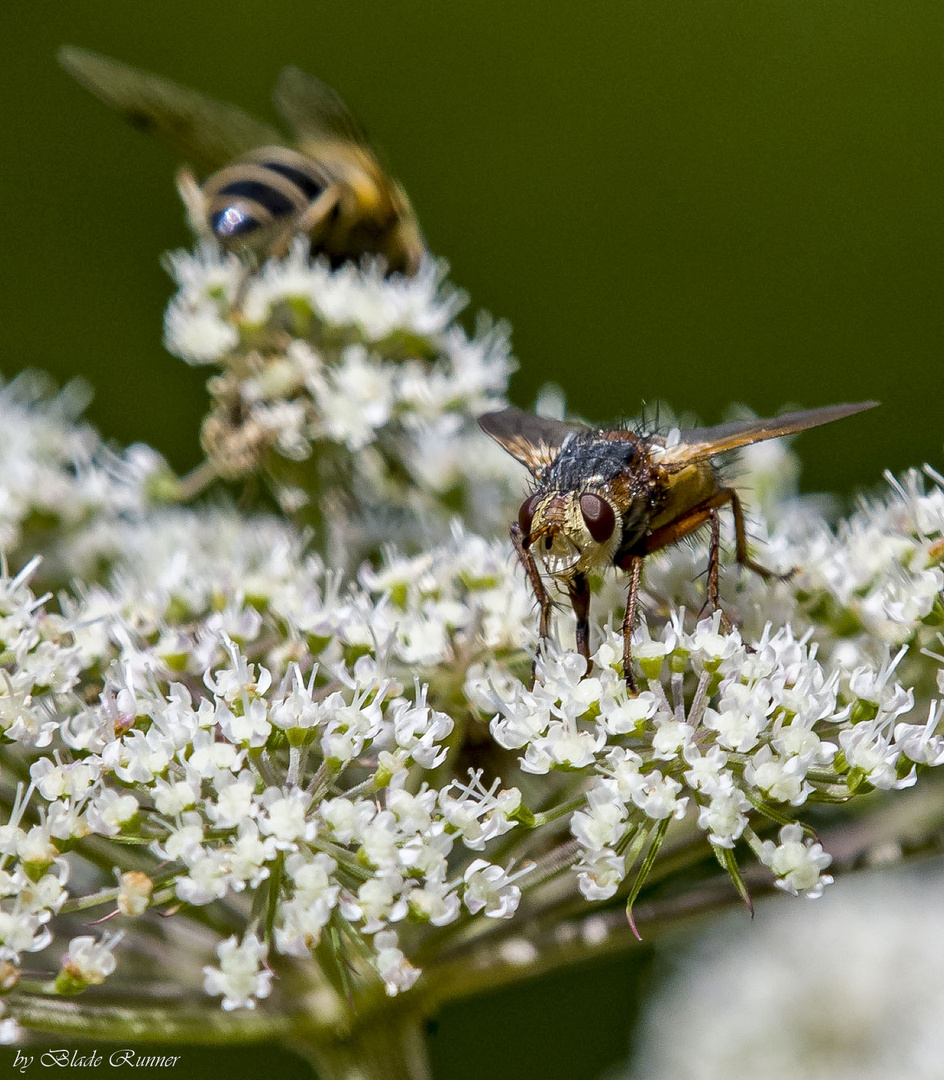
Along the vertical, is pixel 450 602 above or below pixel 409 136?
below

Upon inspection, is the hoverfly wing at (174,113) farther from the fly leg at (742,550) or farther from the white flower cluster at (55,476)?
the fly leg at (742,550)

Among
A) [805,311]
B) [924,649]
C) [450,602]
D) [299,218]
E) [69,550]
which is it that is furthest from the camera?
[805,311]

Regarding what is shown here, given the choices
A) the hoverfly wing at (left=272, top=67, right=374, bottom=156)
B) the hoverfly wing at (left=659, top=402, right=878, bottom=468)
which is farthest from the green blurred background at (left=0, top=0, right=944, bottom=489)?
the hoverfly wing at (left=659, top=402, right=878, bottom=468)

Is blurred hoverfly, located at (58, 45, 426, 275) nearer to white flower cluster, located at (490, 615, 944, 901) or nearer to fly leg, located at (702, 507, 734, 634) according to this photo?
fly leg, located at (702, 507, 734, 634)

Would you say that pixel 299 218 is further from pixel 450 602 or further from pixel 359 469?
pixel 450 602

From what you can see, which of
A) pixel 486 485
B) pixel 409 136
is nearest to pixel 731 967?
pixel 486 485

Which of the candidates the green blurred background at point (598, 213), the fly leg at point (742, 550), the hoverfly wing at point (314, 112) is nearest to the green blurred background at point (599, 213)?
the green blurred background at point (598, 213)

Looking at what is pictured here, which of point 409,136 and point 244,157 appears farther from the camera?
point 409,136

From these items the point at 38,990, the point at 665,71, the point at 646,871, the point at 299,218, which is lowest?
the point at 646,871
